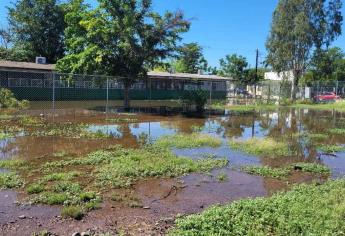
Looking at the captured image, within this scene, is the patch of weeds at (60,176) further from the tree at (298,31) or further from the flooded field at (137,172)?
the tree at (298,31)

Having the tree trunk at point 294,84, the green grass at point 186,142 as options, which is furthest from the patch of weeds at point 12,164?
the tree trunk at point 294,84

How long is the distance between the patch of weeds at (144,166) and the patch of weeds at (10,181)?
1360 mm

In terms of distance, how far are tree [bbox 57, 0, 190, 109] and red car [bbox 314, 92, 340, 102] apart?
25726mm

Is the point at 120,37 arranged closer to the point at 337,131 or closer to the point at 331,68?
the point at 337,131

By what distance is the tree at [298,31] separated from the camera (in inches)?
1523

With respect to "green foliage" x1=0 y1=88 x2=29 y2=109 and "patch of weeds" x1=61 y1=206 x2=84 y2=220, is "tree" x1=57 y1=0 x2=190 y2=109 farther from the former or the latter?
"patch of weeds" x1=61 y1=206 x2=84 y2=220

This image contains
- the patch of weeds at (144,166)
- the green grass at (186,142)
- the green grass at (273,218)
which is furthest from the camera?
the green grass at (186,142)

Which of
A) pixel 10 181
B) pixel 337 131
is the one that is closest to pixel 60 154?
pixel 10 181

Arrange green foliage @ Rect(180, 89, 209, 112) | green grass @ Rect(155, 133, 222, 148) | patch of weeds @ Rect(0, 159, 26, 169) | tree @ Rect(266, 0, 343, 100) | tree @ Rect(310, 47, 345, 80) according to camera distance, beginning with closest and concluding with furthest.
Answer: patch of weeds @ Rect(0, 159, 26, 169)
green grass @ Rect(155, 133, 222, 148)
green foliage @ Rect(180, 89, 209, 112)
tree @ Rect(266, 0, 343, 100)
tree @ Rect(310, 47, 345, 80)

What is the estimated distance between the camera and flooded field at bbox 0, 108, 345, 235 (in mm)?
5277

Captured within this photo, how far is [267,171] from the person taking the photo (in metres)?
8.27

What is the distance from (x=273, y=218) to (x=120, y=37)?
1903 centimetres

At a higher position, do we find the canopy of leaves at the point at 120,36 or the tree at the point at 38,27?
the tree at the point at 38,27

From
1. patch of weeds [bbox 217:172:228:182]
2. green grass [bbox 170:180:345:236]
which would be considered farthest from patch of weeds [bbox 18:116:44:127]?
green grass [bbox 170:180:345:236]
